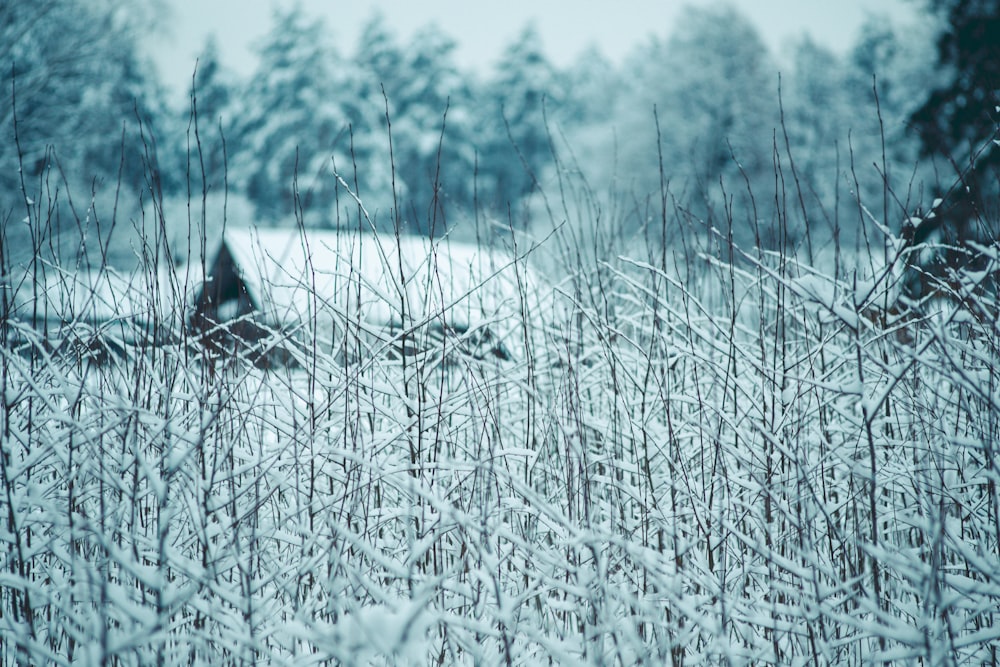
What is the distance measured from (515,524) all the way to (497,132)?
913 inches

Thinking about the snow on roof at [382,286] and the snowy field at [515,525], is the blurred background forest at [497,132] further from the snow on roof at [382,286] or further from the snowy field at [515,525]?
the snowy field at [515,525]

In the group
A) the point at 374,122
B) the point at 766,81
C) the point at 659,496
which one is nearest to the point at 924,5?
the point at 766,81

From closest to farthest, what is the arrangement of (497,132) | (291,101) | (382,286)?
1. (382,286)
2. (291,101)
3. (497,132)

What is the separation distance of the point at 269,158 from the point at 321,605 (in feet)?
68.2

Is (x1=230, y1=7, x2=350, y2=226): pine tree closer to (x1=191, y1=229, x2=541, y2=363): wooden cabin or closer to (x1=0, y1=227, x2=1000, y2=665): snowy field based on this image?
(x1=191, y1=229, x2=541, y2=363): wooden cabin

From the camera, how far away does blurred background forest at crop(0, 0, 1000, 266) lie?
2.22m

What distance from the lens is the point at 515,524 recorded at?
193 centimetres

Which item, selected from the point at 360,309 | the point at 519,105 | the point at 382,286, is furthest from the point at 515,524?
the point at 519,105

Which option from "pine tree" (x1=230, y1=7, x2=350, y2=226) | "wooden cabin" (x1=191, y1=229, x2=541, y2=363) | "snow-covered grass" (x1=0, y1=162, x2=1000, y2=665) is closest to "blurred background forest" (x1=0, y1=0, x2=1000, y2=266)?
"pine tree" (x1=230, y1=7, x2=350, y2=226)

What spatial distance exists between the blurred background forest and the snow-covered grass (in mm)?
432

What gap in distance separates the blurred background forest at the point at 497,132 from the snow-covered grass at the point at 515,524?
0.43 metres

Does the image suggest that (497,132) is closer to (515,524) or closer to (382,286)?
(382,286)

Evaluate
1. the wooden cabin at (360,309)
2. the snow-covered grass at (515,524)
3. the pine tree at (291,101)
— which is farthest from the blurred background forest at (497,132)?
the snow-covered grass at (515,524)

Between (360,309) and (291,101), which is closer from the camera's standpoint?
(360,309)
